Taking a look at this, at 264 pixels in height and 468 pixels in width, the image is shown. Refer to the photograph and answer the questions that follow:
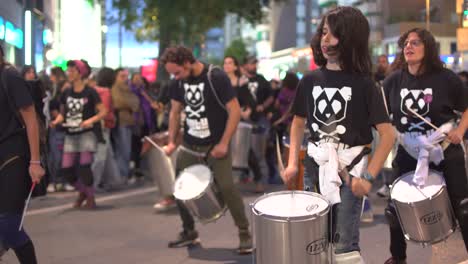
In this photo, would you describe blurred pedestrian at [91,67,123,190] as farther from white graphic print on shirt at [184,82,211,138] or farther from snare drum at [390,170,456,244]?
snare drum at [390,170,456,244]

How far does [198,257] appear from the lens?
6.28 meters

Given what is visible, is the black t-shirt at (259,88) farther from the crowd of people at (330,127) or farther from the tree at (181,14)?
the tree at (181,14)

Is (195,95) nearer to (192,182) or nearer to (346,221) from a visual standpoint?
(192,182)

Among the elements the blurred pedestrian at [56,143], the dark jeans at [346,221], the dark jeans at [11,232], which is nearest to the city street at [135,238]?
the blurred pedestrian at [56,143]

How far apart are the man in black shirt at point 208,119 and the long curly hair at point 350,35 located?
256cm

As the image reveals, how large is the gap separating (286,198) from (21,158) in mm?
1890

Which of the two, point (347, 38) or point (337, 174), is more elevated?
point (347, 38)

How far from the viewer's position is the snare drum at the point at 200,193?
6164 millimetres

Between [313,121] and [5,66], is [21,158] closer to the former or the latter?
[5,66]

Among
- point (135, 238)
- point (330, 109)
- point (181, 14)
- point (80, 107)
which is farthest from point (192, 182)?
point (181, 14)

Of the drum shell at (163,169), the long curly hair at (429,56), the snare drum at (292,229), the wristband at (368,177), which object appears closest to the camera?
the snare drum at (292,229)

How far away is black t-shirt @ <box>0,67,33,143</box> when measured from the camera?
4566mm

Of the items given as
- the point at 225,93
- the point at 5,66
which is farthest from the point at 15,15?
the point at 5,66

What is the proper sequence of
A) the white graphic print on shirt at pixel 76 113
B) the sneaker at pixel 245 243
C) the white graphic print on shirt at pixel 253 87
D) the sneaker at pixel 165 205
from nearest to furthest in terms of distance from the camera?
the sneaker at pixel 245 243 < the sneaker at pixel 165 205 < the white graphic print on shirt at pixel 76 113 < the white graphic print on shirt at pixel 253 87
